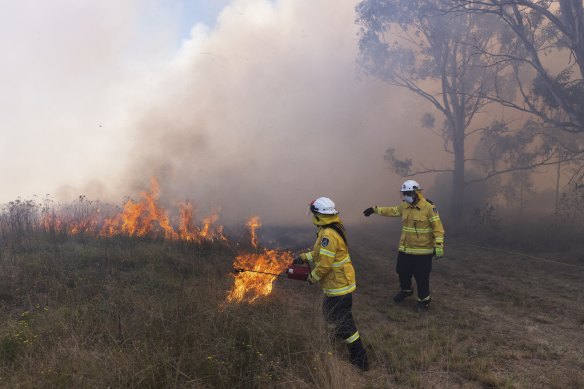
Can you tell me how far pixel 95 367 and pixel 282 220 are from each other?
16169 mm

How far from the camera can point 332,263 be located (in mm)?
4617

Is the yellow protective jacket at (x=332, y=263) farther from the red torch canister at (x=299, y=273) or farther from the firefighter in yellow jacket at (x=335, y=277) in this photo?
the red torch canister at (x=299, y=273)

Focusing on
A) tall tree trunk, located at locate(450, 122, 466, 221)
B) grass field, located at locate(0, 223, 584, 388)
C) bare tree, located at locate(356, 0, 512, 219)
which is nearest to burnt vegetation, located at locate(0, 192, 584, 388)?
grass field, located at locate(0, 223, 584, 388)

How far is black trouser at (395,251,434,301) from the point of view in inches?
268

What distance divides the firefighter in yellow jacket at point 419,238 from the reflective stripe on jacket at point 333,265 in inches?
105

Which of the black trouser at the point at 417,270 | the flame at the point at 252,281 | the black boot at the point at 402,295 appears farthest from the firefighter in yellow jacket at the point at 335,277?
the black boot at the point at 402,295

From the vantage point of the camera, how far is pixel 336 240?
4613mm

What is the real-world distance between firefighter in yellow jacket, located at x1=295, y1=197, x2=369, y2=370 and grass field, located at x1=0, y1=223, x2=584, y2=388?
0.76 feet

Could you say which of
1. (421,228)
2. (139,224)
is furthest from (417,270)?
(139,224)

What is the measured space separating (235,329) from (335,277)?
134 cm

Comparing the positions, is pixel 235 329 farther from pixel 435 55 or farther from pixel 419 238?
pixel 435 55

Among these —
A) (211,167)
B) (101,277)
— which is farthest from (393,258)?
(211,167)

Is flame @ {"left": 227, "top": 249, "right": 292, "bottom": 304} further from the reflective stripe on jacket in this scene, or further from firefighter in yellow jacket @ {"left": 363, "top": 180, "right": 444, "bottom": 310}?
firefighter in yellow jacket @ {"left": 363, "top": 180, "right": 444, "bottom": 310}

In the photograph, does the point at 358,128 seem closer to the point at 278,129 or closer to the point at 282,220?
the point at 278,129
